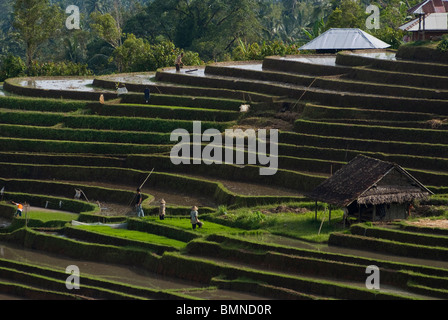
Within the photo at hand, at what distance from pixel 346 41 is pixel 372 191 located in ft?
62.7

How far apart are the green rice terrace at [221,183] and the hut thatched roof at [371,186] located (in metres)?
0.56

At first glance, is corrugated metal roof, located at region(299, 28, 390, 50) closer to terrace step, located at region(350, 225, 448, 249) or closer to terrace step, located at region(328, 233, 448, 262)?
terrace step, located at region(350, 225, 448, 249)

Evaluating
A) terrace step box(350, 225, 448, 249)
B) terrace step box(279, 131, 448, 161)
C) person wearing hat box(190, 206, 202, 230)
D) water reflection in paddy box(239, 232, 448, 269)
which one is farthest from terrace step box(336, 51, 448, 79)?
water reflection in paddy box(239, 232, 448, 269)

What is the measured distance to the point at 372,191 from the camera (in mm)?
25547

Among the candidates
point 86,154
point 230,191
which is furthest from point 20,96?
point 230,191

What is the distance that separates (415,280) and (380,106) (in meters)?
12.7

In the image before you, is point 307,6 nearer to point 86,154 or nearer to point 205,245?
point 86,154

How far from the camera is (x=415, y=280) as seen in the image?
70.7ft

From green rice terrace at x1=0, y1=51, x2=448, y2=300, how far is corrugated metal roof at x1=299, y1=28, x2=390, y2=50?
147 cm

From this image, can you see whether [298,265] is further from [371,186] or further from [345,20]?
[345,20]

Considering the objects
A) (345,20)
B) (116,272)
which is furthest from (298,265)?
(345,20)

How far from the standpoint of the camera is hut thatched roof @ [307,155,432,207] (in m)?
25.5

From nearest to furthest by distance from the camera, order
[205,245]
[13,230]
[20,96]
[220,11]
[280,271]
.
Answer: [280,271]
[205,245]
[13,230]
[20,96]
[220,11]
